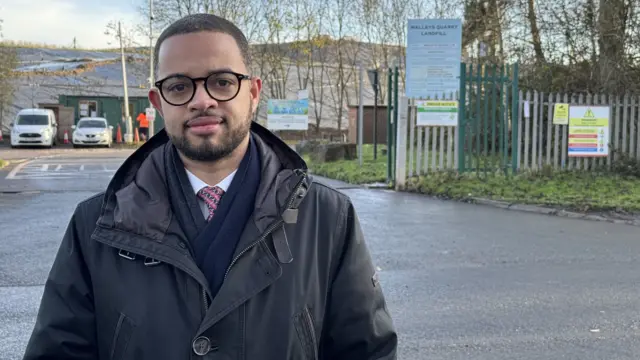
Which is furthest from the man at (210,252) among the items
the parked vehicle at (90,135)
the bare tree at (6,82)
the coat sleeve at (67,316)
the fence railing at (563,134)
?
the bare tree at (6,82)

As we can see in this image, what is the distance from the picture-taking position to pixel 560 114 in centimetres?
1516

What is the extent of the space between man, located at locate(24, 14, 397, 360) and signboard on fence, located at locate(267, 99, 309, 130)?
66.9ft

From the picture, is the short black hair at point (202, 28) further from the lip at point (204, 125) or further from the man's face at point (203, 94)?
the lip at point (204, 125)

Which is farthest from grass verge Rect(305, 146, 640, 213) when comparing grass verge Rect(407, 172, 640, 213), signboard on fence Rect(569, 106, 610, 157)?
signboard on fence Rect(569, 106, 610, 157)

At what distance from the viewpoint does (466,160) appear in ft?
50.7

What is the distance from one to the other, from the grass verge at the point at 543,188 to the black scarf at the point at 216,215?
1005cm

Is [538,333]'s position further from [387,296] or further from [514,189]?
[514,189]

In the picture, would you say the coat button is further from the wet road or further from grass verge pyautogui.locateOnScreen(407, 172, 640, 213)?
grass verge pyautogui.locateOnScreen(407, 172, 640, 213)

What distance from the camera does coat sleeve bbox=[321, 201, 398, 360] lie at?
83.5 inches

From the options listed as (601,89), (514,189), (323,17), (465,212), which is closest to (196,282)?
(465,212)

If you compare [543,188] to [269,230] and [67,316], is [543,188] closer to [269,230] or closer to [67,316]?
[269,230]

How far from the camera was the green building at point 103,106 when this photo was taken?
1745 inches

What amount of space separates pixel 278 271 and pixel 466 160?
45.7ft

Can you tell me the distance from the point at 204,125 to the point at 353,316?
0.75 meters
